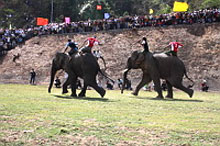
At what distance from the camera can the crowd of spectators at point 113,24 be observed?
40.6 m

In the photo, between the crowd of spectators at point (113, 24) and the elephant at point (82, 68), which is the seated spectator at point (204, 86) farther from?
the elephant at point (82, 68)

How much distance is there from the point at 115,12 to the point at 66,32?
3161 centimetres

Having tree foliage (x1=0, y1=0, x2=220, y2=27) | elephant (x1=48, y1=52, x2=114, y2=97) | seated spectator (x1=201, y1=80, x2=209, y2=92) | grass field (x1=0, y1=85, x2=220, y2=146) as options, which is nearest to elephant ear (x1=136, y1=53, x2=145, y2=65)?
elephant (x1=48, y1=52, x2=114, y2=97)

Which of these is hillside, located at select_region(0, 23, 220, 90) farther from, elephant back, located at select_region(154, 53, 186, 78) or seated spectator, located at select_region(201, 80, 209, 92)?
elephant back, located at select_region(154, 53, 186, 78)

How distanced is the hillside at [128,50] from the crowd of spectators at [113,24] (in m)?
0.85

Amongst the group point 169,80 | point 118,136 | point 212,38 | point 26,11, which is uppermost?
point 26,11

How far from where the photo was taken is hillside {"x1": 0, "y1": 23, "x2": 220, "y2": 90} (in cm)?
3747

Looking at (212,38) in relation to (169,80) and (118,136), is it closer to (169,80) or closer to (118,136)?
(169,80)

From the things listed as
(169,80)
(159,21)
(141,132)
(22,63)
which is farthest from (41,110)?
(22,63)

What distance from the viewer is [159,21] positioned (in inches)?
1689

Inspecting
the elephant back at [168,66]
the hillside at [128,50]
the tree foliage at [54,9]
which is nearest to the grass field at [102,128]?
the elephant back at [168,66]

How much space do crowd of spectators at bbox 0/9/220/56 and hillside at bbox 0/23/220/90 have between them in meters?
0.85

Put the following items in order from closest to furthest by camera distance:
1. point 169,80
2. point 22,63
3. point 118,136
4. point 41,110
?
1. point 118,136
2. point 41,110
3. point 169,80
4. point 22,63

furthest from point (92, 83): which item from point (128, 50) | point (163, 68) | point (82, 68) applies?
point (128, 50)
